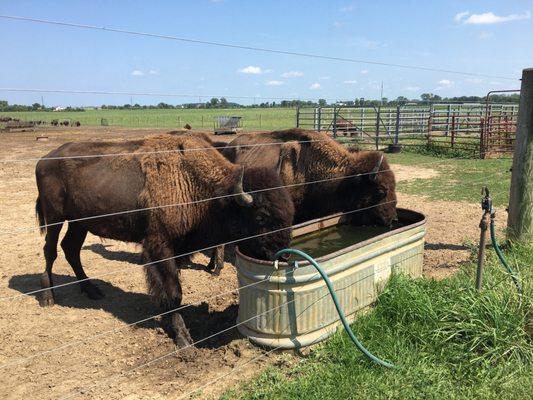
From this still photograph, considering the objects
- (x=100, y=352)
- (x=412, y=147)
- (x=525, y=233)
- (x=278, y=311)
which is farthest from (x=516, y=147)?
(x=412, y=147)

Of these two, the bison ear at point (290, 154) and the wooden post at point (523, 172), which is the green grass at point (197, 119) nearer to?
the bison ear at point (290, 154)

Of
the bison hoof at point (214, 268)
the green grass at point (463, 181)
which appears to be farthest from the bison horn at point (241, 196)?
the green grass at point (463, 181)

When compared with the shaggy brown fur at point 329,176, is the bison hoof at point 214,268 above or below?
below

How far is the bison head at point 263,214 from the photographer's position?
465 cm

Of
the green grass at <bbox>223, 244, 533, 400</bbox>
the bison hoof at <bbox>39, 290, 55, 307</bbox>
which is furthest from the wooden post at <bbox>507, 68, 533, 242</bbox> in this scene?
the bison hoof at <bbox>39, 290, 55, 307</bbox>

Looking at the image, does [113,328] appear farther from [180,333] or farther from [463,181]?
[463,181]

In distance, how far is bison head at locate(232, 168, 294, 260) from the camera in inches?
183

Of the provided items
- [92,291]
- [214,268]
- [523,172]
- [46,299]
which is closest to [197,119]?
[214,268]

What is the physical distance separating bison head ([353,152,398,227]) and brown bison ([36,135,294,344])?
2.13 meters

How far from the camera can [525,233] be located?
6.16 metres

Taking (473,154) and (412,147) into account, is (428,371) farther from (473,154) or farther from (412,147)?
(412,147)

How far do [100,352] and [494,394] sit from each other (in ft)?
12.0

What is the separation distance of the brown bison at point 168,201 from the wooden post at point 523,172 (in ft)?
11.7

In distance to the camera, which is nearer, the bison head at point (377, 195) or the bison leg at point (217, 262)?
the bison head at point (377, 195)
